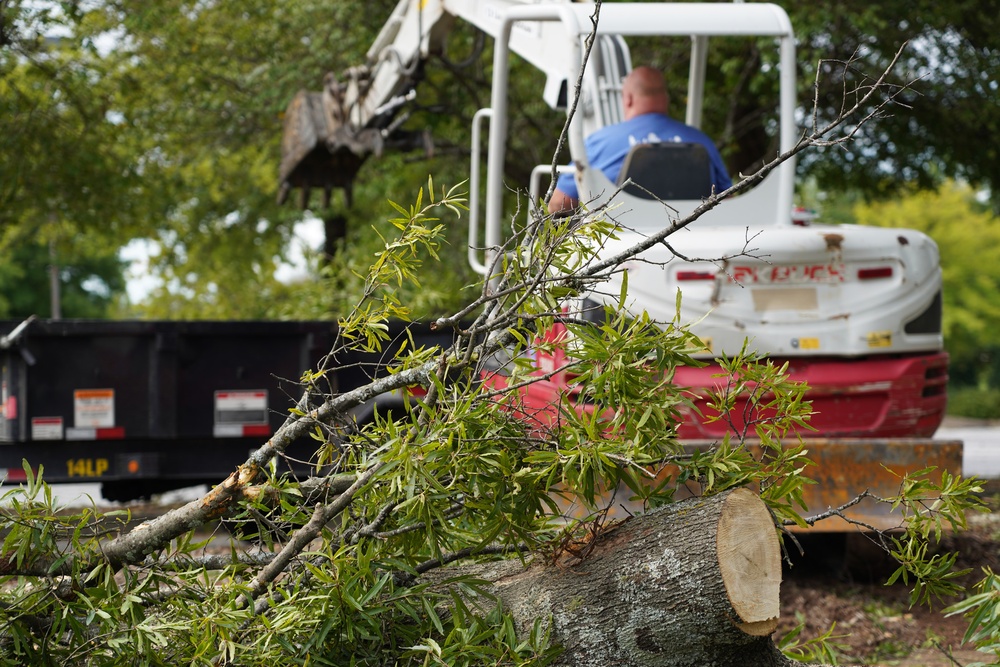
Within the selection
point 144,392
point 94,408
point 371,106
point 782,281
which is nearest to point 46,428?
point 94,408

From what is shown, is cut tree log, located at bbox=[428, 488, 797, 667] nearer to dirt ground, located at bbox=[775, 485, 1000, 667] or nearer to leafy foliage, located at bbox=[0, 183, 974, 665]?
leafy foliage, located at bbox=[0, 183, 974, 665]

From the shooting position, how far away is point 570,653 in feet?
10.8

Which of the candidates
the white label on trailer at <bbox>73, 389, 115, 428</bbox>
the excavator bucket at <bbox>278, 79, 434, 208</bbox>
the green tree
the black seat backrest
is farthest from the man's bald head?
the green tree

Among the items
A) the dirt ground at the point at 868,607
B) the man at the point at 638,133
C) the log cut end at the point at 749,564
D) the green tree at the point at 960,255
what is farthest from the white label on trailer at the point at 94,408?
the green tree at the point at 960,255

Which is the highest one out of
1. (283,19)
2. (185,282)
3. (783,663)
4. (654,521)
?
(283,19)

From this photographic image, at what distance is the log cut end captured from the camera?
10.2 feet

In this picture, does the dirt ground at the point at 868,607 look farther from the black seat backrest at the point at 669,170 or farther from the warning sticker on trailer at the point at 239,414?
the warning sticker on trailer at the point at 239,414

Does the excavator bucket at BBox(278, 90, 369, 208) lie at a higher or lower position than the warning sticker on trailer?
higher

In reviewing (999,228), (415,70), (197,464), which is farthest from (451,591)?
(999,228)

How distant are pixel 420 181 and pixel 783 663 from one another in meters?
12.5

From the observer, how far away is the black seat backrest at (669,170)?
6.02 metres

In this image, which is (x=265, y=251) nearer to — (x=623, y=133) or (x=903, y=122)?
(x=903, y=122)

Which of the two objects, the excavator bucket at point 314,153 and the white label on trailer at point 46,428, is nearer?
the white label on trailer at point 46,428

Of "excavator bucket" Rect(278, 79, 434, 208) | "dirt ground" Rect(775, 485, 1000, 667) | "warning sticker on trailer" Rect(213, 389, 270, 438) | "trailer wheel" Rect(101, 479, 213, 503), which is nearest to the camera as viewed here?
"dirt ground" Rect(775, 485, 1000, 667)
